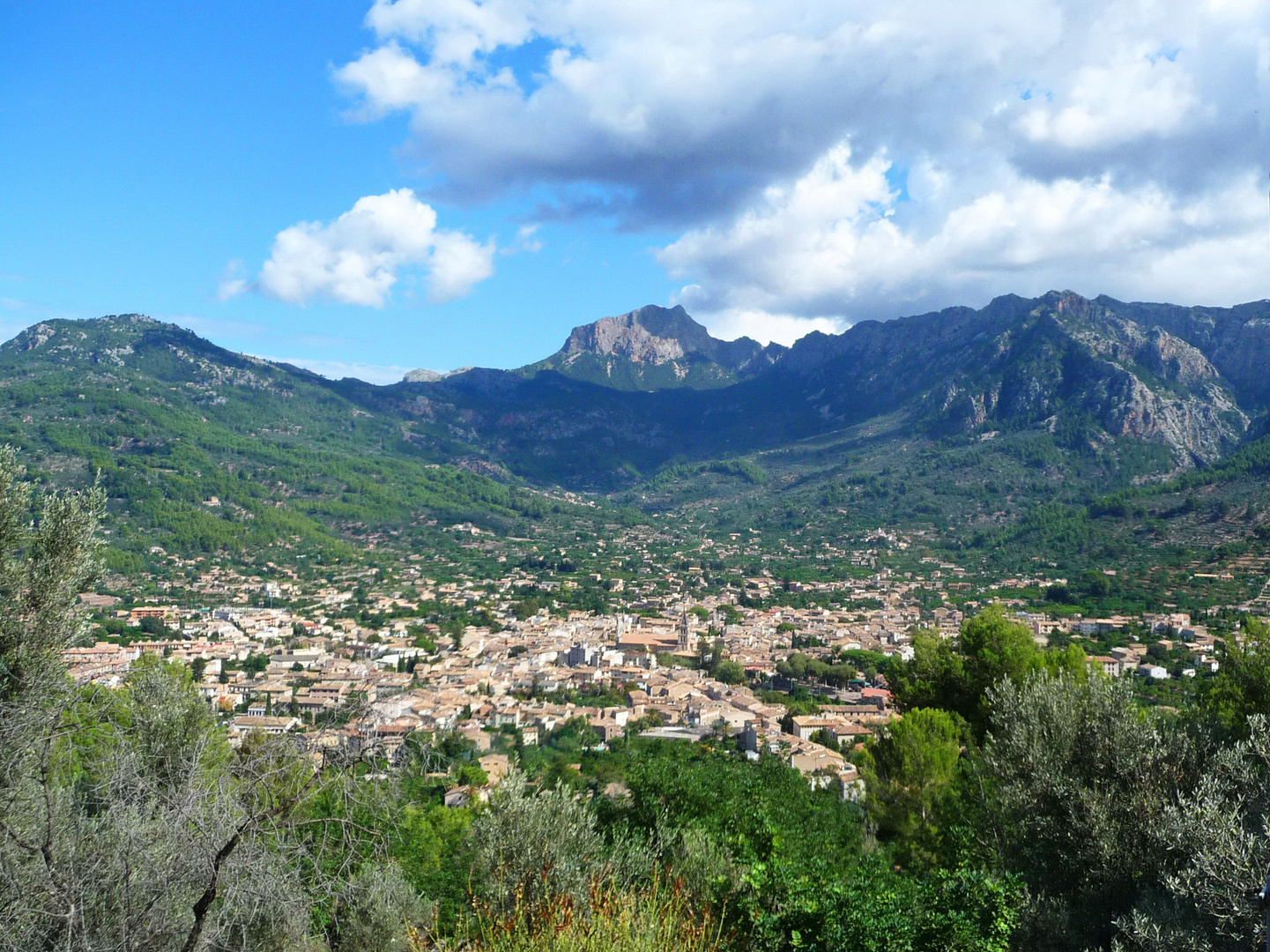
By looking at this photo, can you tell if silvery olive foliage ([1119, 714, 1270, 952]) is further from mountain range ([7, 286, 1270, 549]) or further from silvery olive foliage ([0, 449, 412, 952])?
mountain range ([7, 286, 1270, 549])

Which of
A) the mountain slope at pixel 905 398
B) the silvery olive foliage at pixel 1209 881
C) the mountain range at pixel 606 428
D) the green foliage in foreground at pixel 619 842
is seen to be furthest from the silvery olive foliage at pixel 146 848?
the mountain slope at pixel 905 398

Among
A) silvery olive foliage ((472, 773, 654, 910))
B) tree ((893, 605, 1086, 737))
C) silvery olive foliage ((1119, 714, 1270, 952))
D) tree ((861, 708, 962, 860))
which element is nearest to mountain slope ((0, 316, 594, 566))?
tree ((893, 605, 1086, 737))

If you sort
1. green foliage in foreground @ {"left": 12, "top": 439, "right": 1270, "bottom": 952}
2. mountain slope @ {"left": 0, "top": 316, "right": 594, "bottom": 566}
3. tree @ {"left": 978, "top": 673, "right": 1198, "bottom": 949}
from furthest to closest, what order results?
mountain slope @ {"left": 0, "top": 316, "right": 594, "bottom": 566}, tree @ {"left": 978, "top": 673, "right": 1198, "bottom": 949}, green foliage in foreground @ {"left": 12, "top": 439, "right": 1270, "bottom": 952}

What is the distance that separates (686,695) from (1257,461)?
66.9 meters

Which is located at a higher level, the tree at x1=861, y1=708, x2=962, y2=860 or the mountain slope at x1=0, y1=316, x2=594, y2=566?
the mountain slope at x1=0, y1=316, x2=594, y2=566

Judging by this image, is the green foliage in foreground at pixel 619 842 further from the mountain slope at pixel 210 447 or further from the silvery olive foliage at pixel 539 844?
the mountain slope at pixel 210 447

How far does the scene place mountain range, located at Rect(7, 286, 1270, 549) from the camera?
82.3 meters

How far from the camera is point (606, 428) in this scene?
572 ft

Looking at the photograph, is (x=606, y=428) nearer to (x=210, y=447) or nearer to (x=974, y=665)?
(x=210, y=447)

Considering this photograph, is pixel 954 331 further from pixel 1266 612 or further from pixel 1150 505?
pixel 1266 612

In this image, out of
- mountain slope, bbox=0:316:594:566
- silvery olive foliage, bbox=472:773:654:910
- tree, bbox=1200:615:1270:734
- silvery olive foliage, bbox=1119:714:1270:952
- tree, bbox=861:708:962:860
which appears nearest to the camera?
silvery olive foliage, bbox=1119:714:1270:952

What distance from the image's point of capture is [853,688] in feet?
116

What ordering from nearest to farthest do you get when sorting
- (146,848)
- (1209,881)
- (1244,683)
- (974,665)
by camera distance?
(146,848), (1209,881), (1244,683), (974,665)

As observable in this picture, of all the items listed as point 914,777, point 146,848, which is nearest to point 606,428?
point 914,777
